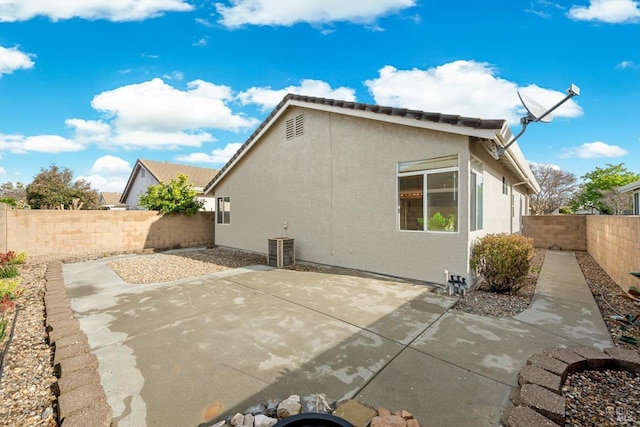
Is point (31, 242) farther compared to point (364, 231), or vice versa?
point (31, 242)

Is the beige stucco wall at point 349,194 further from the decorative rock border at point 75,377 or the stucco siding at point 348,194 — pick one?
the decorative rock border at point 75,377

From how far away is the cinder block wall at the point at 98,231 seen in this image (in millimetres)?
11141

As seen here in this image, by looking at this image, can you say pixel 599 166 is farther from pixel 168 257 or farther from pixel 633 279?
pixel 168 257

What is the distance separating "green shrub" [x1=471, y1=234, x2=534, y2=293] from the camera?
612 cm

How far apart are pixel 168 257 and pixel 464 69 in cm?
1303

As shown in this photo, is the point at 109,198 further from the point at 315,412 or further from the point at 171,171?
the point at 315,412

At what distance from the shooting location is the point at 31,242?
1133 cm

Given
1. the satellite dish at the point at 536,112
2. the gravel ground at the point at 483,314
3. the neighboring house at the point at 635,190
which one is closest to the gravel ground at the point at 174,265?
the gravel ground at the point at 483,314

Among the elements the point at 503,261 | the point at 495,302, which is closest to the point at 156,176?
the point at 503,261

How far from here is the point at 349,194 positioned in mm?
8578

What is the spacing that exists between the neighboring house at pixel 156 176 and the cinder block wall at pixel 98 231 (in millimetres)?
7858

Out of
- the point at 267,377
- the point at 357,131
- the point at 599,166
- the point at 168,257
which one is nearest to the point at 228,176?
the point at 168,257

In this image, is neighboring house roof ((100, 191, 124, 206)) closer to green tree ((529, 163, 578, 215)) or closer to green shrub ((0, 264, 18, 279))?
green shrub ((0, 264, 18, 279))

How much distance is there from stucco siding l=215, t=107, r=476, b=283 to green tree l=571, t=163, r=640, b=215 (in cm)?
2971
